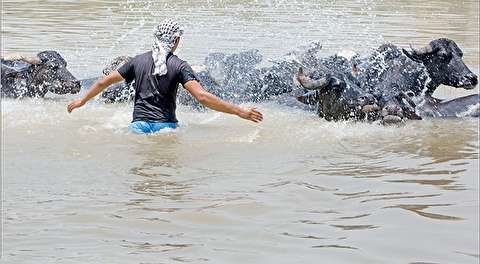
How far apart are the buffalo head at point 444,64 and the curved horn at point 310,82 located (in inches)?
51.5

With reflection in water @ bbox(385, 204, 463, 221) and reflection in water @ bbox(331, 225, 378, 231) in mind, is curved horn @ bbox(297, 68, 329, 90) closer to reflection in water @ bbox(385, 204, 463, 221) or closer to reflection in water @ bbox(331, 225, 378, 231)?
reflection in water @ bbox(385, 204, 463, 221)

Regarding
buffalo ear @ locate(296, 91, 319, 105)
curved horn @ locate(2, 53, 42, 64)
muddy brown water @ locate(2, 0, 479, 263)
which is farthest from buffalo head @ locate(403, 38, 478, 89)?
curved horn @ locate(2, 53, 42, 64)

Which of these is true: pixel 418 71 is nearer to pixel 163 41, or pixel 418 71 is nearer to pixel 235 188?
pixel 163 41

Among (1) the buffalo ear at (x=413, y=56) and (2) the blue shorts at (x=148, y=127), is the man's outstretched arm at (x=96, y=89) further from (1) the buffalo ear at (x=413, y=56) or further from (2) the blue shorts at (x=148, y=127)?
(1) the buffalo ear at (x=413, y=56)

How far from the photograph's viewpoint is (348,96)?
8727 millimetres

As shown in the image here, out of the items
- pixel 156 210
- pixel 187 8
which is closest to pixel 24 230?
pixel 156 210

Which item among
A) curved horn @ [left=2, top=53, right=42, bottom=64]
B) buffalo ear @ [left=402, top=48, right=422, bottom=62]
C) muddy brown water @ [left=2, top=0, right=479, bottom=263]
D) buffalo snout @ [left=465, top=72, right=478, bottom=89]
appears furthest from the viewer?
curved horn @ [left=2, top=53, right=42, bottom=64]

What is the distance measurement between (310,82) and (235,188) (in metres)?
2.88

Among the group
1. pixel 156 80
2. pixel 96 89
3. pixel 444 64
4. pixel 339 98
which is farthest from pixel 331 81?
pixel 96 89

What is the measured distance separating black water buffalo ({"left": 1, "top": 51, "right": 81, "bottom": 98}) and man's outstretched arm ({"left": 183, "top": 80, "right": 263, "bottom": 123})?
2.89 metres

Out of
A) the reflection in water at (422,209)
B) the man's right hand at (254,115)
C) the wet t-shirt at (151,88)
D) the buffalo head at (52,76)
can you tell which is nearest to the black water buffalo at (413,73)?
the wet t-shirt at (151,88)

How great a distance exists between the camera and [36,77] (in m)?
9.89

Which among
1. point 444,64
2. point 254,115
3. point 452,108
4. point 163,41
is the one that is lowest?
point 452,108

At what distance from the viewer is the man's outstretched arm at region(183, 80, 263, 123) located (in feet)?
21.7
